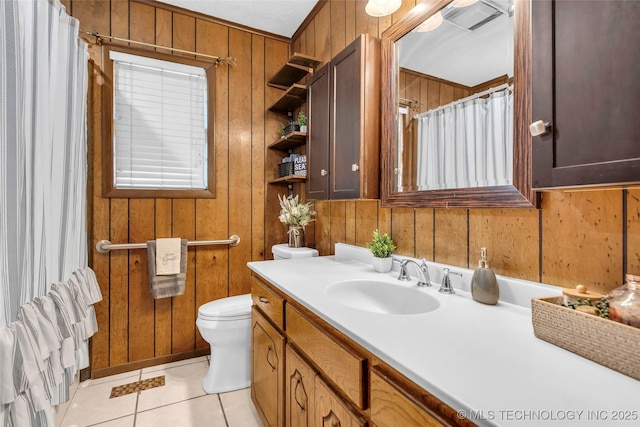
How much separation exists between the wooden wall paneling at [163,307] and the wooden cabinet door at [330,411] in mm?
1682

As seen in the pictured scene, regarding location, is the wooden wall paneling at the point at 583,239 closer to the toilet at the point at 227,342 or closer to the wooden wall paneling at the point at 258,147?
the toilet at the point at 227,342

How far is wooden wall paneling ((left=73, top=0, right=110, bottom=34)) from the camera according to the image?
76.9 inches

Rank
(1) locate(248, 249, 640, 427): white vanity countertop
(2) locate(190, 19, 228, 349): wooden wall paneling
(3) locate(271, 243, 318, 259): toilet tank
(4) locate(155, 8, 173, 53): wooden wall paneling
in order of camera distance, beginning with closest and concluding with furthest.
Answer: (1) locate(248, 249, 640, 427): white vanity countertop < (3) locate(271, 243, 318, 259): toilet tank < (4) locate(155, 8, 173, 53): wooden wall paneling < (2) locate(190, 19, 228, 349): wooden wall paneling

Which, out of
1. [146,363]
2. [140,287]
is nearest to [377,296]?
[140,287]

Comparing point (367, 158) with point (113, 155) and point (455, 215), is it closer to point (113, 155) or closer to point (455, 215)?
point (455, 215)

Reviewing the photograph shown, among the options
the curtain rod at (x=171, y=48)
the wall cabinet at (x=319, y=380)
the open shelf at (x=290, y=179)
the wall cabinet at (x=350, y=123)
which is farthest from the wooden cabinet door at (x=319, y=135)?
the curtain rod at (x=171, y=48)

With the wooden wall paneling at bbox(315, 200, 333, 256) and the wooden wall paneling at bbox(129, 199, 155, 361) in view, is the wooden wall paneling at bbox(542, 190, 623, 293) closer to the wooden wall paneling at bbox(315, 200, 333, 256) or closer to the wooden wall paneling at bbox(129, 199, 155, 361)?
the wooden wall paneling at bbox(315, 200, 333, 256)

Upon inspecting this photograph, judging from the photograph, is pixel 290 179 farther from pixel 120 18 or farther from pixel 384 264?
pixel 120 18

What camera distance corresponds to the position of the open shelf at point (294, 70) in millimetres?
2068

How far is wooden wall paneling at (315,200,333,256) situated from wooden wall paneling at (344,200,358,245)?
0.65ft

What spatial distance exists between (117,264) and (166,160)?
795 millimetres

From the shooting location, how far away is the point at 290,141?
7.55 ft

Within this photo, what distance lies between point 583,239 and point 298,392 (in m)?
1.00

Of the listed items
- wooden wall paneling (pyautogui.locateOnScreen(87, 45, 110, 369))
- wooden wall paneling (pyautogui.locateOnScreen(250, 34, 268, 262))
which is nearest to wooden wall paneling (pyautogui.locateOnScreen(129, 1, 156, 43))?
wooden wall paneling (pyautogui.locateOnScreen(87, 45, 110, 369))
